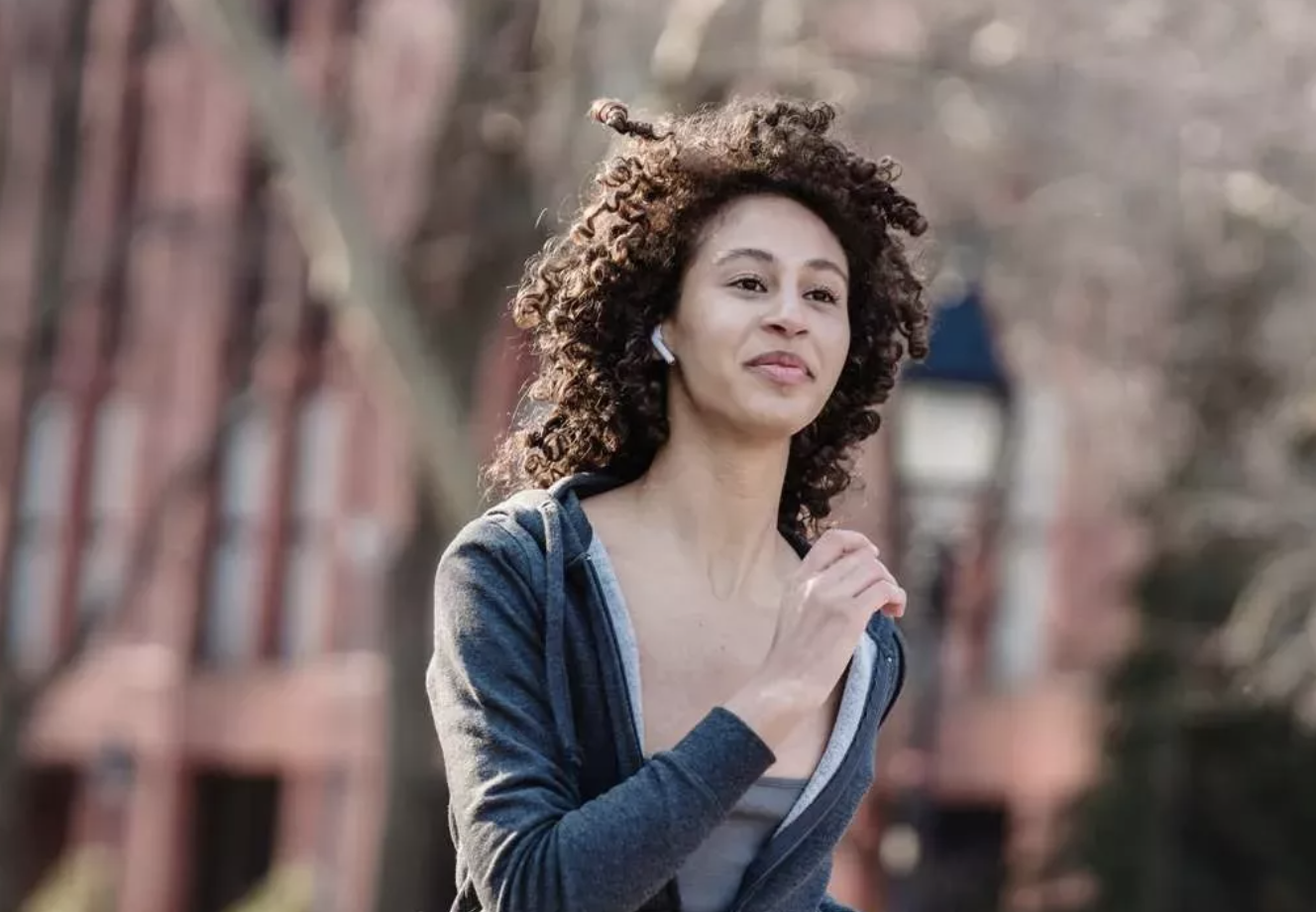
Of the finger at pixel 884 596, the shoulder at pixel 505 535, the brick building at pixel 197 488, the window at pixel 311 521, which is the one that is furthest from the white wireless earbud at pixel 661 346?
the window at pixel 311 521

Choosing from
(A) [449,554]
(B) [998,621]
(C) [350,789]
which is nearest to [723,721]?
(A) [449,554]

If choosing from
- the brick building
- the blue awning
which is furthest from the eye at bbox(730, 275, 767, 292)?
the brick building

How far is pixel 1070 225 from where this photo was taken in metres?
12.3

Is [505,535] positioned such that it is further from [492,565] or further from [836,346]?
[836,346]

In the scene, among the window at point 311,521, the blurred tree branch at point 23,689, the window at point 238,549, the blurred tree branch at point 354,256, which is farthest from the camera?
the window at point 238,549

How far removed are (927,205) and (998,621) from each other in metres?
8.00

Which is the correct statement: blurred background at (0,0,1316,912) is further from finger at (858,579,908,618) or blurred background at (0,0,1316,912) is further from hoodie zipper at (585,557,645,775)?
hoodie zipper at (585,557,645,775)

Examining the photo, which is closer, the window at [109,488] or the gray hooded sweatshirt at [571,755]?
the gray hooded sweatshirt at [571,755]

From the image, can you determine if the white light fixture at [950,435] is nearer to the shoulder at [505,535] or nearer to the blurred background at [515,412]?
the blurred background at [515,412]

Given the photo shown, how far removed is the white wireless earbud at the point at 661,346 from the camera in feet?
8.92

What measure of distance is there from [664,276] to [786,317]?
168 millimetres

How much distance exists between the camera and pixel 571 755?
8.12 feet

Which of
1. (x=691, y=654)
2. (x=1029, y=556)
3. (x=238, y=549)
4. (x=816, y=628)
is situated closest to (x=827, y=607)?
(x=816, y=628)

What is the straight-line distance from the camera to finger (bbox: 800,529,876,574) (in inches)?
102
